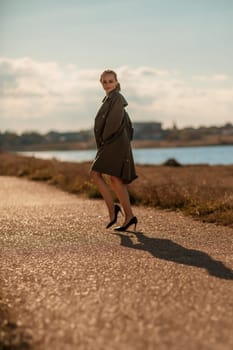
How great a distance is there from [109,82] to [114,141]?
0.72 metres

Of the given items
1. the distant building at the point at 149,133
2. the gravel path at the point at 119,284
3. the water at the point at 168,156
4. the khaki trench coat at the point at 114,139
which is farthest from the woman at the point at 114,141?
the distant building at the point at 149,133

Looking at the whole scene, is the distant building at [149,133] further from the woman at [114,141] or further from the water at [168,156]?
the woman at [114,141]

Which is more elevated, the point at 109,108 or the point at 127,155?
the point at 109,108

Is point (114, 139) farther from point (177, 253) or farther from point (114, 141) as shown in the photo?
point (177, 253)

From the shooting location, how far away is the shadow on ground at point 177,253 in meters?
4.79

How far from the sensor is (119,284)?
13.9 feet

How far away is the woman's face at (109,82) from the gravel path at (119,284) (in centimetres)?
177

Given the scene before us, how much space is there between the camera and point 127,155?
696 cm

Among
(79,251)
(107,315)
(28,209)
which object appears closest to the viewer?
(107,315)

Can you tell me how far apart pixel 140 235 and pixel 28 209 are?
3.68 meters

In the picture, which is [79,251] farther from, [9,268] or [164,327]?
[164,327]

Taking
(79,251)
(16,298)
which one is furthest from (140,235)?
(16,298)

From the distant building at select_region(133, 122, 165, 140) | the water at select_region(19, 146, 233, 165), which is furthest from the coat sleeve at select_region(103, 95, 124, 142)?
the distant building at select_region(133, 122, 165, 140)

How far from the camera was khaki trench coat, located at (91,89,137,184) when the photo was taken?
6871mm
